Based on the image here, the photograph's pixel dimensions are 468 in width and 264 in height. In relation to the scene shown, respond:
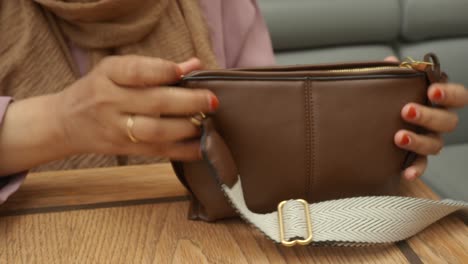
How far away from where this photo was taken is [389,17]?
128 cm

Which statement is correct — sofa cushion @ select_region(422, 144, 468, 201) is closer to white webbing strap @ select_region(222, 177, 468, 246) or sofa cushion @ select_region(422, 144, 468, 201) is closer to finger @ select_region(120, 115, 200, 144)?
white webbing strap @ select_region(222, 177, 468, 246)

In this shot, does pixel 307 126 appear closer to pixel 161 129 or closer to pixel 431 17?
pixel 161 129

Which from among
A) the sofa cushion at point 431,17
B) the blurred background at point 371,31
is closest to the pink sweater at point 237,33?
the blurred background at point 371,31

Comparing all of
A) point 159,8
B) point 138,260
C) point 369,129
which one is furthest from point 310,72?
point 159,8

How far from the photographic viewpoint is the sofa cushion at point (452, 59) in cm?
132

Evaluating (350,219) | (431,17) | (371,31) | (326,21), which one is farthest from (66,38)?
(431,17)

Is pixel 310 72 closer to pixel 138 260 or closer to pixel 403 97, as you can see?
pixel 403 97

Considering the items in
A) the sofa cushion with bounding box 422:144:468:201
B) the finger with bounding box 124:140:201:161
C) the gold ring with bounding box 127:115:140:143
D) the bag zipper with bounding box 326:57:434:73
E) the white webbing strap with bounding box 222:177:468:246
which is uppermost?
the bag zipper with bounding box 326:57:434:73

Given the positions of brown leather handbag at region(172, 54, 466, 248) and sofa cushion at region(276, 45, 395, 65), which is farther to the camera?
sofa cushion at region(276, 45, 395, 65)

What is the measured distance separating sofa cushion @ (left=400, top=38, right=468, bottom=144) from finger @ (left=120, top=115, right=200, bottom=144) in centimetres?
109

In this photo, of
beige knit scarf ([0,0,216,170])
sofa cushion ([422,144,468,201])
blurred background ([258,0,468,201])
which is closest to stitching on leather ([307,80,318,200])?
beige knit scarf ([0,0,216,170])

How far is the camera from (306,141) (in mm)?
387

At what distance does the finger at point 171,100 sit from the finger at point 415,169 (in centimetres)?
19

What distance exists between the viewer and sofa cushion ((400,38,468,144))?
1318mm
